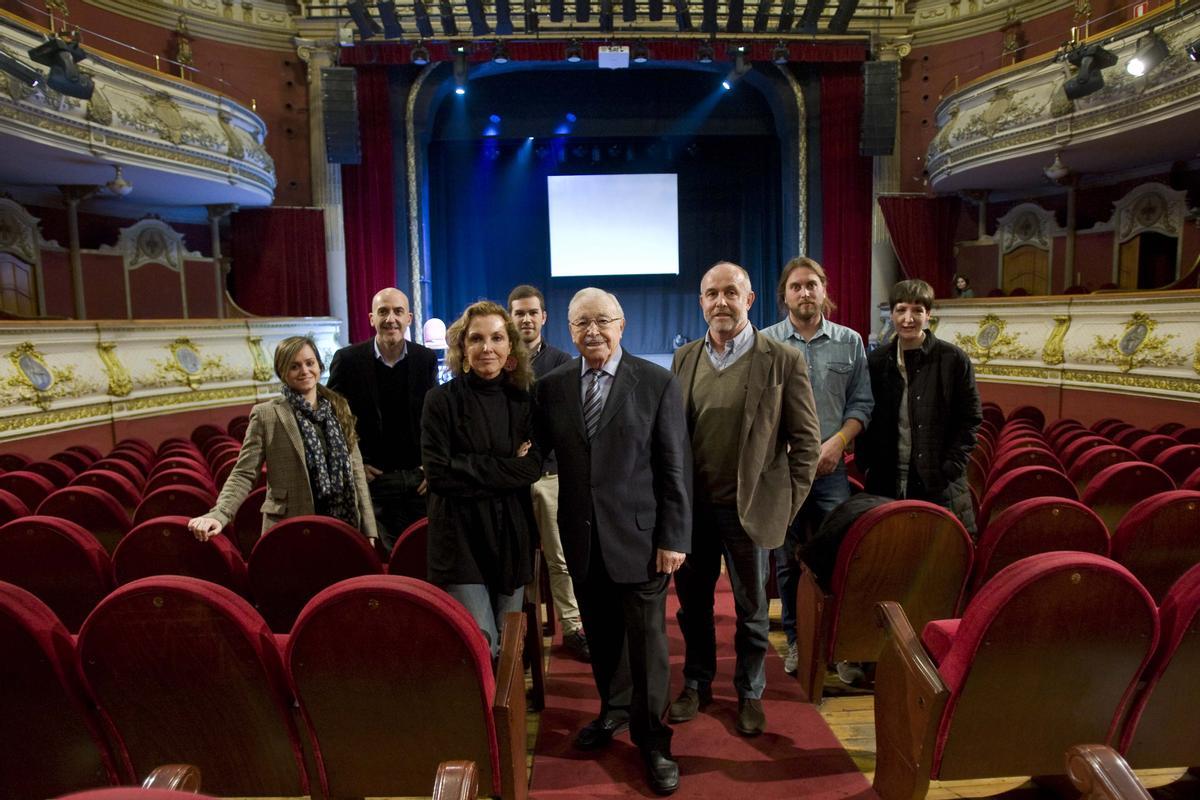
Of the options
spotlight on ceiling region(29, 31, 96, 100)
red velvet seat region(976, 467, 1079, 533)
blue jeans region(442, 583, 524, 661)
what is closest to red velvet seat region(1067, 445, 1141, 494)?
red velvet seat region(976, 467, 1079, 533)

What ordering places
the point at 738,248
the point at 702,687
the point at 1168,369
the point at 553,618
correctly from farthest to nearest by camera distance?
the point at 738,248, the point at 1168,369, the point at 553,618, the point at 702,687

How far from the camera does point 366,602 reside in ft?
4.54

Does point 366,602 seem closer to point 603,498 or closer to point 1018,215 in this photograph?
point 603,498

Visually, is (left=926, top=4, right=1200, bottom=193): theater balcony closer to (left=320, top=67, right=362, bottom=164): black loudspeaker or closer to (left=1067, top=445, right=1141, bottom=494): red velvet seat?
(left=1067, top=445, right=1141, bottom=494): red velvet seat

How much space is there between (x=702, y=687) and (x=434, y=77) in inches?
425

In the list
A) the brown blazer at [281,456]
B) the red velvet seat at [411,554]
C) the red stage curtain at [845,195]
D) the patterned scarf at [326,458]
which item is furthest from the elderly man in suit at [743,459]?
the red stage curtain at [845,195]

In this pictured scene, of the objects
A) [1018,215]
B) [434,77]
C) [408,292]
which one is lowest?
[408,292]

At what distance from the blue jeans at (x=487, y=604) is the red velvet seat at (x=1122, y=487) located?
220 centimetres

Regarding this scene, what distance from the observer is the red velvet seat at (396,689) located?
4.57 ft

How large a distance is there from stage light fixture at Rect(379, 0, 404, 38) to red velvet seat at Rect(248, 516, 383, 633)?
8.34 meters

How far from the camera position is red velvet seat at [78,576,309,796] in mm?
1411

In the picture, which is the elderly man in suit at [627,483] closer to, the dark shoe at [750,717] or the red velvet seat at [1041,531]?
the dark shoe at [750,717]

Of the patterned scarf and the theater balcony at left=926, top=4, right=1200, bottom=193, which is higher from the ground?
the theater balcony at left=926, top=4, right=1200, bottom=193

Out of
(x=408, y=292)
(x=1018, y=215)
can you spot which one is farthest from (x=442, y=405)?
(x=1018, y=215)
